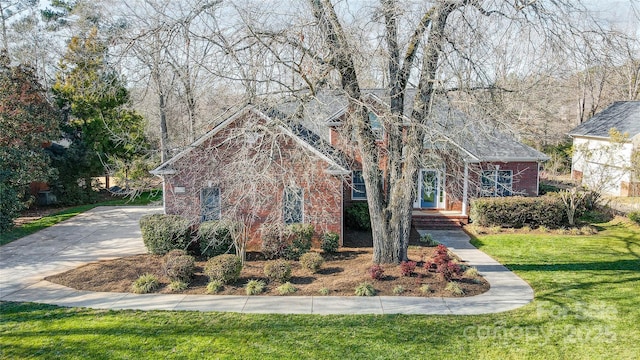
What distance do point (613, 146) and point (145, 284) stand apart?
19.0 metres

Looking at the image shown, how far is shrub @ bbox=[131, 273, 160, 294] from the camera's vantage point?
32.5ft

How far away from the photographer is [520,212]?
16.5 m

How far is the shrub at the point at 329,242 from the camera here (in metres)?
A: 13.2

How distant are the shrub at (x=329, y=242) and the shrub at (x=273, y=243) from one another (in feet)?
4.16

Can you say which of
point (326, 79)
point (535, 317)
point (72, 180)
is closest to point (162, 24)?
point (326, 79)

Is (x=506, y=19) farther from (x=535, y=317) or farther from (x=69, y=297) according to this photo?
(x=69, y=297)

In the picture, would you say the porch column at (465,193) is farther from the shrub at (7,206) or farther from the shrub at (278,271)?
the shrub at (7,206)

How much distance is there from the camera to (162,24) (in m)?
8.88

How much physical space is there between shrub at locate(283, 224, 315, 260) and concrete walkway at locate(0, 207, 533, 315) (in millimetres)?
2795

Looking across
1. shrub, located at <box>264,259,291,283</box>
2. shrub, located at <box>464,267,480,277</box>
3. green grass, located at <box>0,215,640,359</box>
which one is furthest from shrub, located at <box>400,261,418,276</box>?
shrub, located at <box>264,259,291,283</box>

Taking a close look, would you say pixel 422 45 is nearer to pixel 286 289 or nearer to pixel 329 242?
pixel 329 242

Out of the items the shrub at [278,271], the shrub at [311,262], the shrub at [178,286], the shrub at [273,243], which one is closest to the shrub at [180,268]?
the shrub at [178,286]

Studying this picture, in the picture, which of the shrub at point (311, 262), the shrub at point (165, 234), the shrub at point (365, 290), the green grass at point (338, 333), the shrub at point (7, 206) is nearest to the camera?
the green grass at point (338, 333)

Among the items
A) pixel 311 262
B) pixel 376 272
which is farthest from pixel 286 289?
pixel 376 272
